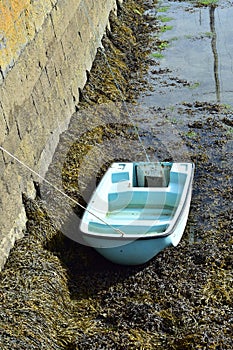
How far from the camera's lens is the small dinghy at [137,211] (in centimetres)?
729

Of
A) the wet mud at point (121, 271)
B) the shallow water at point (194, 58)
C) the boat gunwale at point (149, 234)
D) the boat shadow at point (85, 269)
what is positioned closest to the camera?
the wet mud at point (121, 271)

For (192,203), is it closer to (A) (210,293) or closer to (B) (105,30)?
(A) (210,293)

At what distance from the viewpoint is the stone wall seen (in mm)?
7438

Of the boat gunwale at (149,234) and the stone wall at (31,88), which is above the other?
the stone wall at (31,88)

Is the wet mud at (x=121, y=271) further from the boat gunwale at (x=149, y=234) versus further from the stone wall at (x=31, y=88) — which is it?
the boat gunwale at (x=149, y=234)

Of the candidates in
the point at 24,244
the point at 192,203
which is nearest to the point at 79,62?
the point at 192,203

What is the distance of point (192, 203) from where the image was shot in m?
9.19

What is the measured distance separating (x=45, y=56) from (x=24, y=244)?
340cm

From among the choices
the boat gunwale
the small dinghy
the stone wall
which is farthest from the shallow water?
the boat gunwale

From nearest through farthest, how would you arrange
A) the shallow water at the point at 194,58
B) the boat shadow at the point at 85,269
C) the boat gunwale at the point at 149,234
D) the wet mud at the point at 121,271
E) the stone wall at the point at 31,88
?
the wet mud at the point at 121,271, the boat gunwale at the point at 149,234, the boat shadow at the point at 85,269, the stone wall at the point at 31,88, the shallow water at the point at 194,58

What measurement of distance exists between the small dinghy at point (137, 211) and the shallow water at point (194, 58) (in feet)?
13.9

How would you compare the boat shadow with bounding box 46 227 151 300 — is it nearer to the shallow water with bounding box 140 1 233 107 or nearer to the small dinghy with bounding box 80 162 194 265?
the small dinghy with bounding box 80 162 194 265

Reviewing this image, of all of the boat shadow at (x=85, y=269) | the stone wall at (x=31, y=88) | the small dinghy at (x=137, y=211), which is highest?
the stone wall at (x=31, y=88)

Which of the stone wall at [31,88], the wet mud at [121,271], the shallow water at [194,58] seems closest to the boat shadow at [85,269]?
the wet mud at [121,271]
